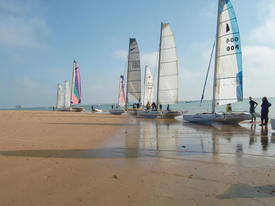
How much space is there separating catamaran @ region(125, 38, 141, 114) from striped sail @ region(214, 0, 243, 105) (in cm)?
1314

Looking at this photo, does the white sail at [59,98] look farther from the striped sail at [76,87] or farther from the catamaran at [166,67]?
the catamaran at [166,67]

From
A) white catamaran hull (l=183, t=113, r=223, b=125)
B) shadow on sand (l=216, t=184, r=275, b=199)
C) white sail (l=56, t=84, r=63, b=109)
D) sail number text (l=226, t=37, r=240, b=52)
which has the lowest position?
shadow on sand (l=216, t=184, r=275, b=199)

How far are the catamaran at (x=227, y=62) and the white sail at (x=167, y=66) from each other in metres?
5.49

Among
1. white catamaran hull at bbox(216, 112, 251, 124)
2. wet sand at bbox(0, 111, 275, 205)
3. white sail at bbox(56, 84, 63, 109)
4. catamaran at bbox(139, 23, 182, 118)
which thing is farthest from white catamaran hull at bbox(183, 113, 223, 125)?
white sail at bbox(56, 84, 63, 109)

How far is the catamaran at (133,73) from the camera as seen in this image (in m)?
26.5

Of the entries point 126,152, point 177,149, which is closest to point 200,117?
point 177,149

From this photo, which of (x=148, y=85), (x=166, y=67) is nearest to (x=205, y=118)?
(x=166, y=67)

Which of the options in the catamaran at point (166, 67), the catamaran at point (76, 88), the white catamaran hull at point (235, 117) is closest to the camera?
the white catamaran hull at point (235, 117)

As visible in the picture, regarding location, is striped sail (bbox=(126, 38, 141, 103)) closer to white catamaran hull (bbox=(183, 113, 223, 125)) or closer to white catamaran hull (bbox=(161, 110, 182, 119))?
white catamaran hull (bbox=(161, 110, 182, 119))

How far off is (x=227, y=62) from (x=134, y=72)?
14051 millimetres

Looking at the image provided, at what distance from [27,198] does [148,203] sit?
5.05ft

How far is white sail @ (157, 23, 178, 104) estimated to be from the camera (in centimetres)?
1959

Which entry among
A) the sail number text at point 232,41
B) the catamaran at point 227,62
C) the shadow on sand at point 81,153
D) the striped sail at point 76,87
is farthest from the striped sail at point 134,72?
the shadow on sand at point 81,153

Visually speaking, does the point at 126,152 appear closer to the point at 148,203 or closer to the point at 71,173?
the point at 71,173
